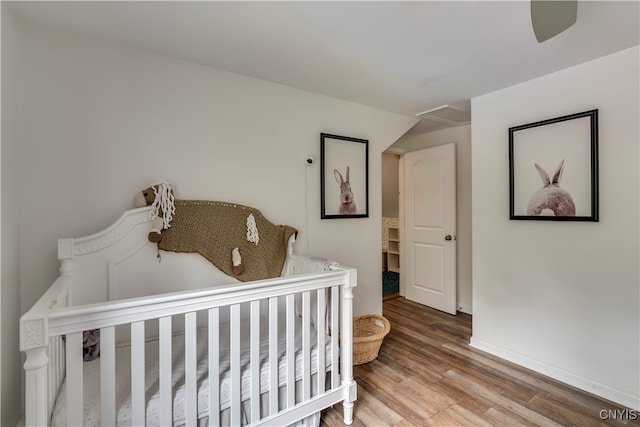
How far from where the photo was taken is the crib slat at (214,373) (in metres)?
1.20

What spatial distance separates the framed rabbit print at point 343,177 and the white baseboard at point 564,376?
1.51 metres

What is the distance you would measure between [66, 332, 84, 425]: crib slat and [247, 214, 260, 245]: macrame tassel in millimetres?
1145

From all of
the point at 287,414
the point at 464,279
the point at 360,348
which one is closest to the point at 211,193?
the point at 287,414

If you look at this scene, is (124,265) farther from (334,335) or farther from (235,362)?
(334,335)

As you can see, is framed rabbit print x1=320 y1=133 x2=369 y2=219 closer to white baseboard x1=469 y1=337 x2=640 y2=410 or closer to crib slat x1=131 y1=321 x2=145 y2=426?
white baseboard x1=469 y1=337 x2=640 y2=410

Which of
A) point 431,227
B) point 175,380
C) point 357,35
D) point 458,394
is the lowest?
point 458,394

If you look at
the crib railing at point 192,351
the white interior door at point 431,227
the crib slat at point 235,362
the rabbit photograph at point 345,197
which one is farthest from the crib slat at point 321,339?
the white interior door at point 431,227

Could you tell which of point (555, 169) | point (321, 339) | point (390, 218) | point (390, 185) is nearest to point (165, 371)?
point (321, 339)

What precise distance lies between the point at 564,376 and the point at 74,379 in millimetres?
2752

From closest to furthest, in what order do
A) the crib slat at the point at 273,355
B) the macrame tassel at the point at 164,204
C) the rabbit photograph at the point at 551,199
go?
the crib slat at the point at 273,355, the macrame tassel at the point at 164,204, the rabbit photograph at the point at 551,199

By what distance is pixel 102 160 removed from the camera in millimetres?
1669

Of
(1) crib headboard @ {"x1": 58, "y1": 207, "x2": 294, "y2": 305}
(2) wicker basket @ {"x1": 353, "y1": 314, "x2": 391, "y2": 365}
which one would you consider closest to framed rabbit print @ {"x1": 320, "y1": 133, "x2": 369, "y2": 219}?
(2) wicker basket @ {"x1": 353, "y1": 314, "x2": 391, "y2": 365}

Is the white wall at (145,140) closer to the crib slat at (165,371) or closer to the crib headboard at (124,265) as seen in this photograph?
the crib headboard at (124,265)

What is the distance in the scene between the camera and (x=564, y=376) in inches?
78.6
